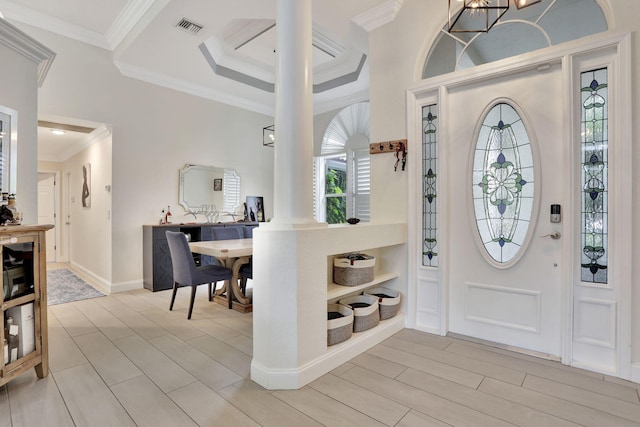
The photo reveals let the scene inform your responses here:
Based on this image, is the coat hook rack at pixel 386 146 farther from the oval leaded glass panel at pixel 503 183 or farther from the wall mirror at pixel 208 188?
the wall mirror at pixel 208 188

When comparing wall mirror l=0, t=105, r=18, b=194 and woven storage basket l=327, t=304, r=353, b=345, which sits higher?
wall mirror l=0, t=105, r=18, b=194

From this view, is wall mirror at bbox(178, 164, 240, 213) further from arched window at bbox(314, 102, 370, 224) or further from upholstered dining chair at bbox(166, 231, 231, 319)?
upholstered dining chair at bbox(166, 231, 231, 319)

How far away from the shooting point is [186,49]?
415 cm

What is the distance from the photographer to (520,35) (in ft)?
8.27

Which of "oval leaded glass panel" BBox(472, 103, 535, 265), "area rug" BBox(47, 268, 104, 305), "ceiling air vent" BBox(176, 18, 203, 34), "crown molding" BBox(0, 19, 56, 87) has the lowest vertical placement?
"area rug" BBox(47, 268, 104, 305)

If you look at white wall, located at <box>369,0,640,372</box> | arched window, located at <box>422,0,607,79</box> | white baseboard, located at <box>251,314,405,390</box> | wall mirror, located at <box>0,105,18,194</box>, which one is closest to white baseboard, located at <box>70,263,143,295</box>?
wall mirror, located at <box>0,105,18,194</box>

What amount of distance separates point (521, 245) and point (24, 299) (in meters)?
3.48

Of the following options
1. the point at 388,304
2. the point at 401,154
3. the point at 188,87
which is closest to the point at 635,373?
the point at 388,304

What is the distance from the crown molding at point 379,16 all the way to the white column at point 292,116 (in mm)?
1331

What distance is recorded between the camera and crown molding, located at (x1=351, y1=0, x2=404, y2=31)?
3.05 m

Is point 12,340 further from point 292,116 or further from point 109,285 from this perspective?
point 109,285

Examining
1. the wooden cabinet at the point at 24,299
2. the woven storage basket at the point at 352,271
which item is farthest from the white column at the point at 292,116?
Result: the wooden cabinet at the point at 24,299

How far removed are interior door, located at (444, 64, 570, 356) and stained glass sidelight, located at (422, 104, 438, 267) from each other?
0.13 m

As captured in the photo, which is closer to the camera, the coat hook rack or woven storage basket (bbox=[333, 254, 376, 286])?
woven storage basket (bbox=[333, 254, 376, 286])
